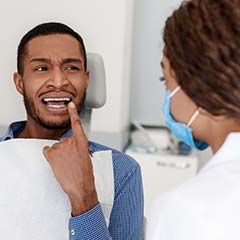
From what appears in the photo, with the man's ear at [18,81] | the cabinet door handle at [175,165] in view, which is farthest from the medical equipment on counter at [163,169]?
the man's ear at [18,81]

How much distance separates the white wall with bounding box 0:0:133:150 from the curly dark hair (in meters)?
1.45

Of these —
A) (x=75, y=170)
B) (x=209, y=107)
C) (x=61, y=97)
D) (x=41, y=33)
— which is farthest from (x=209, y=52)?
(x=41, y=33)

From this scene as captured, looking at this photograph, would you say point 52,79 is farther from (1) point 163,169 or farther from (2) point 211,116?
(1) point 163,169

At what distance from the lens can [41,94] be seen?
4.50 feet

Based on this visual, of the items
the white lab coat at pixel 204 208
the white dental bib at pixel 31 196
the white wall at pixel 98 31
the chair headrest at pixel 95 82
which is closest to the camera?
the white lab coat at pixel 204 208

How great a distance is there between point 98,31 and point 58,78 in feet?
4.31

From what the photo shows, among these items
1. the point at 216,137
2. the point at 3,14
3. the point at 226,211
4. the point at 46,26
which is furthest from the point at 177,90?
the point at 3,14

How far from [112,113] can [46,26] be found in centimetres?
134

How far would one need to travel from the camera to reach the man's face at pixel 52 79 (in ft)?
4.47

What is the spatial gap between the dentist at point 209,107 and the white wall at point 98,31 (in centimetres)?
145

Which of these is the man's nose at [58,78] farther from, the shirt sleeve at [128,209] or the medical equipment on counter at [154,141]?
the medical equipment on counter at [154,141]

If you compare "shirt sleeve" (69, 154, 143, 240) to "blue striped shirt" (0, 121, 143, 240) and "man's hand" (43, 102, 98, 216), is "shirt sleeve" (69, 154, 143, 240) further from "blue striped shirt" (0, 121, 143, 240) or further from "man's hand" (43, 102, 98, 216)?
"man's hand" (43, 102, 98, 216)

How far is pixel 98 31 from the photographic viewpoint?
2.62 meters

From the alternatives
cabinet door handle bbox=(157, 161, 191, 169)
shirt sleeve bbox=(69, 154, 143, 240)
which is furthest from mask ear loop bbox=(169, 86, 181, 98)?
cabinet door handle bbox=(157, 161, 191, 169)
